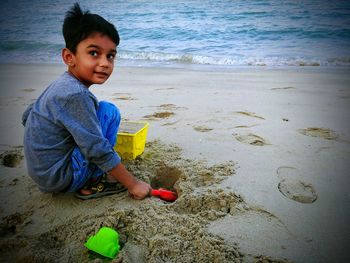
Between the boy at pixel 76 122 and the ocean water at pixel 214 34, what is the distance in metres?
6.39

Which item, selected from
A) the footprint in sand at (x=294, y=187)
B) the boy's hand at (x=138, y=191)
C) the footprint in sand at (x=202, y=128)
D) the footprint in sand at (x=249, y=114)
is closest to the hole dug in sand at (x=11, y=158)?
the boy's hand at (x=138, y=191)

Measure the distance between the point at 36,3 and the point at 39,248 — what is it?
91.7ft

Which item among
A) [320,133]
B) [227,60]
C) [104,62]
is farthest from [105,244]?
[227,60]

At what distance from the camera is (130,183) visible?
1514mm

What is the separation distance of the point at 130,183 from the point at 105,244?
422mm

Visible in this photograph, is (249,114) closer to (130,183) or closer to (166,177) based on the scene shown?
(166,177)

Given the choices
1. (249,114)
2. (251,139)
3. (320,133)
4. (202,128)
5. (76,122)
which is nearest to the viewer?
(76,122)

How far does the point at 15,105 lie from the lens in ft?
11.7

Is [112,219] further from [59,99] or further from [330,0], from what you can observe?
[330,0]

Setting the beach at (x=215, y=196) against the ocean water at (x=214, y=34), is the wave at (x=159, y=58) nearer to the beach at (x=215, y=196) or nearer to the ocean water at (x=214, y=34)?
the ocean water at (x=214, y=34)

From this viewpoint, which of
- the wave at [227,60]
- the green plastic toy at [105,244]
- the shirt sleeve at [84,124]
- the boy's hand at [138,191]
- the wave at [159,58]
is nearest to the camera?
the green plastic toy at [105,244]

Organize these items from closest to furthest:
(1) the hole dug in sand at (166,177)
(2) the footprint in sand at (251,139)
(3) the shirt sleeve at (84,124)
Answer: (3) the shirt sleeve at (84,124) → (1) the hole dug in sand at (166,177) → (2) the footprint in sand at (251,139)

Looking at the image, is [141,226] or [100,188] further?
[100,188]

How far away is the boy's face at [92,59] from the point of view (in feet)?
4.69
